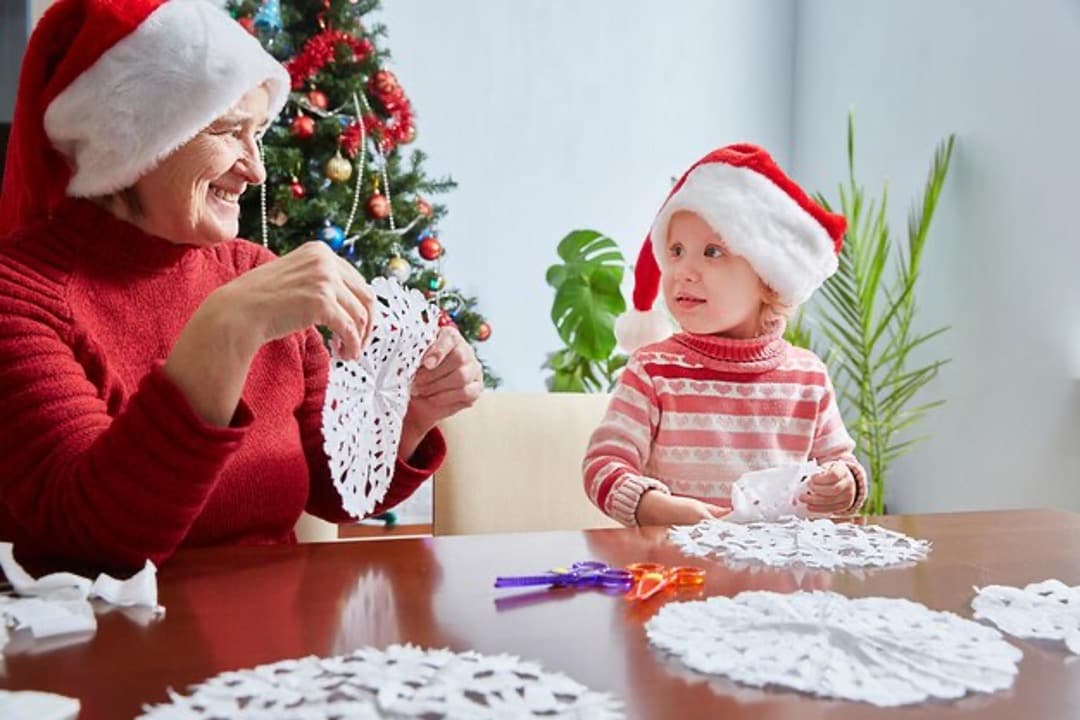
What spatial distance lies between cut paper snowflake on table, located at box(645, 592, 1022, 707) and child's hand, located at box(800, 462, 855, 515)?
1.79 ft

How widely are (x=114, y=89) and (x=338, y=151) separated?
1.82 metres

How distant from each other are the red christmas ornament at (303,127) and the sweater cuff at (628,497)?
1.74m

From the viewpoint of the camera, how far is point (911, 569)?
92cm

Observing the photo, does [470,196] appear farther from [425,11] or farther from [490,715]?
[490,715]

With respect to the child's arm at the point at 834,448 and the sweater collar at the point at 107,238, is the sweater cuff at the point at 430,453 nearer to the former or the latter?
the sweater collar at the point at 107,238

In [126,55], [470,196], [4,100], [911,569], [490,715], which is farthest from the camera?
[470,196]

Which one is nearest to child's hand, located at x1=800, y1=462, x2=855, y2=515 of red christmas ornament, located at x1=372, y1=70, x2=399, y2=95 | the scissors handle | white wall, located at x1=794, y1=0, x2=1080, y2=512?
the scissors handle

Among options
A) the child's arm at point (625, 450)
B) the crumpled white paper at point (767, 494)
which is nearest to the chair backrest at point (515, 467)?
the child's arm at point (625, 450)

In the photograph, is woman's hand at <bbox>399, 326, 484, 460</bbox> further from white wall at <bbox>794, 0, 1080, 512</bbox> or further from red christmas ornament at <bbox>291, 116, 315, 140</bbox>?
white wall at <bbox>794, 0, 1080, 512</bbox>

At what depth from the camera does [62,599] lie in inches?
28.5

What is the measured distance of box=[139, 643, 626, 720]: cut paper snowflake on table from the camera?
0.51 metres

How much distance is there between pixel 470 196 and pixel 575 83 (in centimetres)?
60

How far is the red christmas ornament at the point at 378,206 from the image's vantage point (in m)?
2.81

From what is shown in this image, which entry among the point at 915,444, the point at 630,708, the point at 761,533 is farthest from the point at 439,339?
the point at 915,444
